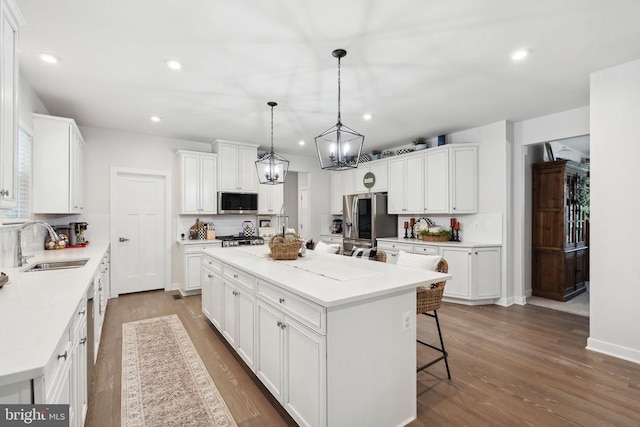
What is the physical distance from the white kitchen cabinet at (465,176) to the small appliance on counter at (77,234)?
5.55 metres

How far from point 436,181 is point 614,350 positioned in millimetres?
2911

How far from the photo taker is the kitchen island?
5.23ft

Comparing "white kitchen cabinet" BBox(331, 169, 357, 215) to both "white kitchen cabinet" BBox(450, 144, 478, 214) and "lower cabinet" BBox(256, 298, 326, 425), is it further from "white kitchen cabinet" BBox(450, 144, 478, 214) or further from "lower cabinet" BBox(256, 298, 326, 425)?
"lower cabinet" BBox(256, 298, 326, 425)

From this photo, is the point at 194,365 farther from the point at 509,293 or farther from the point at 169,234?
the point at 509,293

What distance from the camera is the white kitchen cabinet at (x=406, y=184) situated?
5.22 m

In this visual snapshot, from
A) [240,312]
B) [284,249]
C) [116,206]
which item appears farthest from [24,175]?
[284,249]

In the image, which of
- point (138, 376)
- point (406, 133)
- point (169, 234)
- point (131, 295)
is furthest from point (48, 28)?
point (406, 133)

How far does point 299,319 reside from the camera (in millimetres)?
1749

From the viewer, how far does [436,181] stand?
16.3 feet

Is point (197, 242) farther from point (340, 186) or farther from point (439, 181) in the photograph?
point (439, 181)

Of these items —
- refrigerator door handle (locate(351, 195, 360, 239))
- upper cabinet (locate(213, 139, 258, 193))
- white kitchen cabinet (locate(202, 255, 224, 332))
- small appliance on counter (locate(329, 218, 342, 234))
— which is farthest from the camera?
small appliance on counter (locate(329, 218, 342, 234))

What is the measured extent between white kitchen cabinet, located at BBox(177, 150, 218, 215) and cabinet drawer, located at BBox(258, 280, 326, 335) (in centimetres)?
346

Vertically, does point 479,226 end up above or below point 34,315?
above

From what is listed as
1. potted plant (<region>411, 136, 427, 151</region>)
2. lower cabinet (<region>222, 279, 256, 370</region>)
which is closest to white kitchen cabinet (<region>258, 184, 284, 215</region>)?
potted plant (<region>411, 136, 427, 151</region>)
